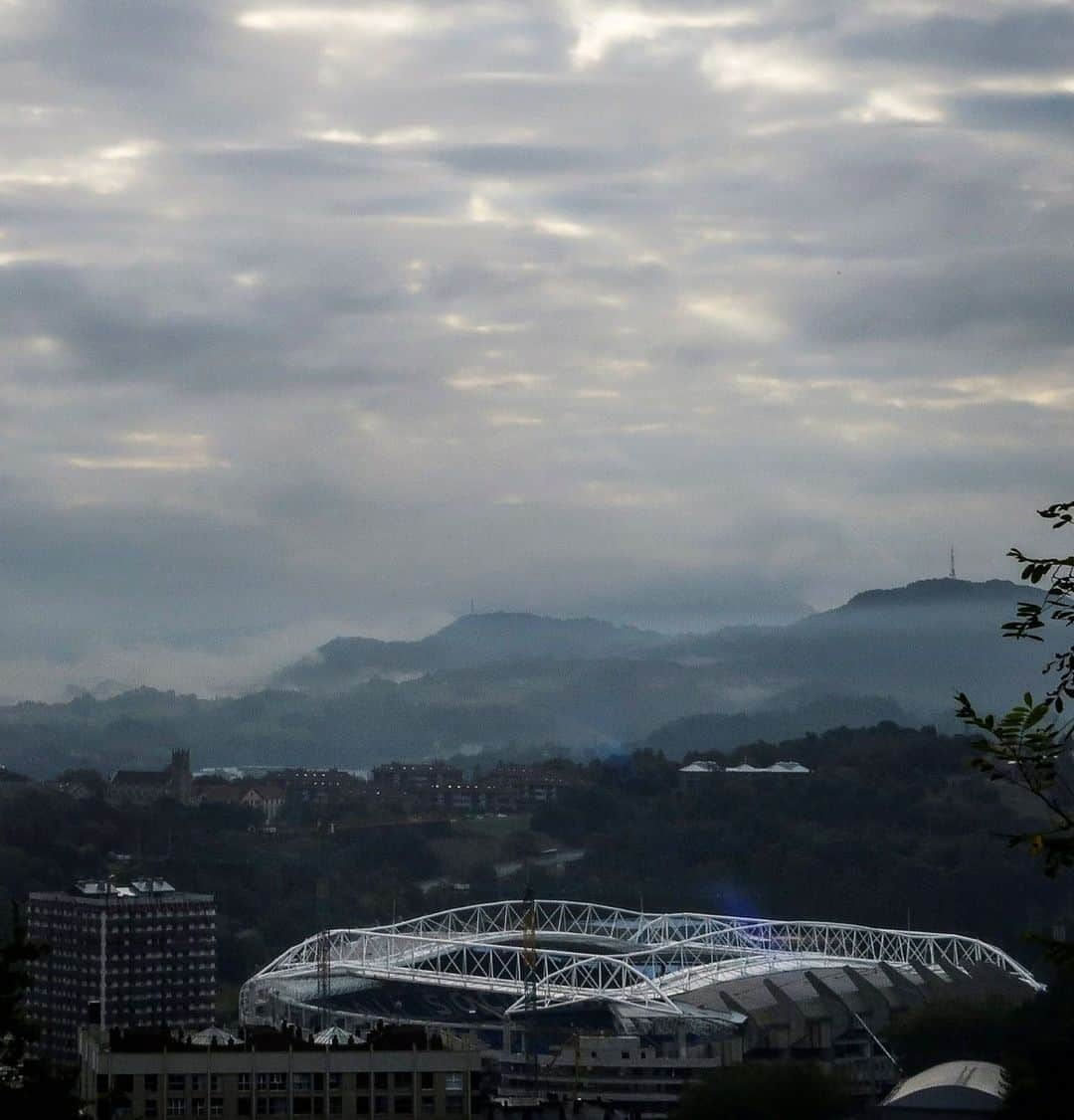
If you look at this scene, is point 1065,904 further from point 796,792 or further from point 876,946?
point 796,792

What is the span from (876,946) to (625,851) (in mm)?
43107

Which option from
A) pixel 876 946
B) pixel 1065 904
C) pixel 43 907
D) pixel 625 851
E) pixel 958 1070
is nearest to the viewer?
pixel 958 1070

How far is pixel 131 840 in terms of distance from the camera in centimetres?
14800

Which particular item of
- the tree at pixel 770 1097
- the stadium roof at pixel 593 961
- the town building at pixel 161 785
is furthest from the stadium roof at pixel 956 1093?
the town building at pixel 161 785

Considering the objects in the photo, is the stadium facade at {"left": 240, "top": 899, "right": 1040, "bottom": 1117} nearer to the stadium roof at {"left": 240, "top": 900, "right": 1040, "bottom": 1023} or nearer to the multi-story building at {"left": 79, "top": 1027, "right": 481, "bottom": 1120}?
the stadium roof at {"left": 240, "top": 900, "right": 1040, "bottom": 1023}

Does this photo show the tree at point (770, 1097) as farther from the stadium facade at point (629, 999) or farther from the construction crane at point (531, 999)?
the construction crane at point (531, 999)

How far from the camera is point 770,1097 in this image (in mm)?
58688

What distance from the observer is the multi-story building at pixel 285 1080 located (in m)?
55.2

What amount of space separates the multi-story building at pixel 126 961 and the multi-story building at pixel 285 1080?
136ft

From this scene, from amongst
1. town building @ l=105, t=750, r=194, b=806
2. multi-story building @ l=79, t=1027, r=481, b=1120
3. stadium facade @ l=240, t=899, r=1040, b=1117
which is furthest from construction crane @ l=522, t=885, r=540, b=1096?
town building @ l=105, t=750, r=194, b=806

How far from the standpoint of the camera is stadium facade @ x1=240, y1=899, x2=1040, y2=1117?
3132 inches

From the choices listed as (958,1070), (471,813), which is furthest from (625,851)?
(958,1070)

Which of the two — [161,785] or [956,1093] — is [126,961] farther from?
[161,785]

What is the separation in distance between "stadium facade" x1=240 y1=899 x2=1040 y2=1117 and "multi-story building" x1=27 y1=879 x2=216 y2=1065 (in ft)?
11.9
